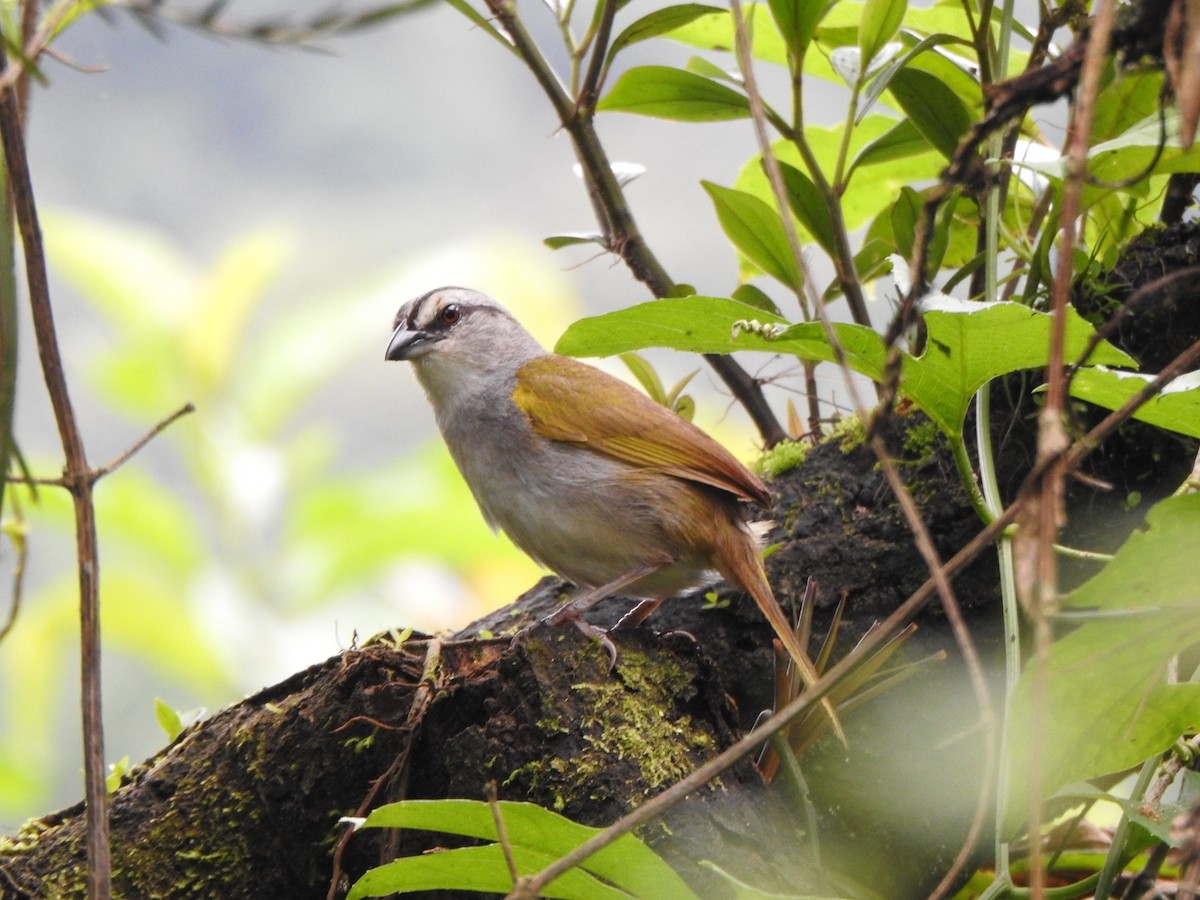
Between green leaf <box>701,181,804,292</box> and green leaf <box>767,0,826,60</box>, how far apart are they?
365 mm

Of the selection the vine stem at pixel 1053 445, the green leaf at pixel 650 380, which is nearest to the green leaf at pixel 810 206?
the green leaf at pixel 650 380

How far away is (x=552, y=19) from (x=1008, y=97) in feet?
5.98

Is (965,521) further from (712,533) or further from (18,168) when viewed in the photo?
(18,168)

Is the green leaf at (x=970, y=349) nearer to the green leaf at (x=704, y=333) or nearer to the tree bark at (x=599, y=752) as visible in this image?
the green leaf at (x=704, y=333)

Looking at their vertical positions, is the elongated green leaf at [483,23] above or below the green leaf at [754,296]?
above

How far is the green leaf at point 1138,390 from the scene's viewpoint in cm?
176

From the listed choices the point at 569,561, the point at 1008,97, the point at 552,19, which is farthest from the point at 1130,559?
the point at 552,19

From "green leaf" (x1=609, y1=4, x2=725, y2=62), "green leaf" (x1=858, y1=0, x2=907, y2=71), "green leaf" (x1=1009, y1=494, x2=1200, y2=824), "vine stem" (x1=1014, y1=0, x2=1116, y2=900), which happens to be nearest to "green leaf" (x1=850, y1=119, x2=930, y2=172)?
"green leaf" (x1=858, y1=0, x2=907, y2=71)

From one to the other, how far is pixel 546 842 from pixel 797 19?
5.99 ft

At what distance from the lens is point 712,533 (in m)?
2.82

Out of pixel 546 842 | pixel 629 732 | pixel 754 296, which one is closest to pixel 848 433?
pixel 754 296

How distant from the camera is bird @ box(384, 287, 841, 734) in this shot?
290 cm

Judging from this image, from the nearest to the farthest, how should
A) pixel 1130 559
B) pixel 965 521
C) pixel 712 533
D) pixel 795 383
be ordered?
pixel 1130 559 < pixel 965 521 < pixel 712 533 < pixel 795 383

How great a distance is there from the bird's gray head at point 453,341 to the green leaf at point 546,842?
1.95 metres
